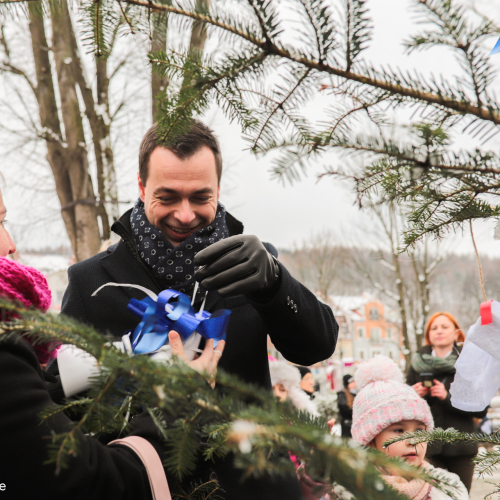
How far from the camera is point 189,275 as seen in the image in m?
1.80

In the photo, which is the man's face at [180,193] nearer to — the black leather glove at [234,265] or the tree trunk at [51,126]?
the black leather glove at [234,265]

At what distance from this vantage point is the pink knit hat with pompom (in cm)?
108

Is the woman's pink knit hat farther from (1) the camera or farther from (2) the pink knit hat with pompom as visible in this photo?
(2) the pink knit hat with pompom

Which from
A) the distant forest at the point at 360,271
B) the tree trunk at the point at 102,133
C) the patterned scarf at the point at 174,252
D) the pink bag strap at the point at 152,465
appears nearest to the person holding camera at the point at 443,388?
the patterned scarf at the point at 174,252

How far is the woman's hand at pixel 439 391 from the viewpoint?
180 inches

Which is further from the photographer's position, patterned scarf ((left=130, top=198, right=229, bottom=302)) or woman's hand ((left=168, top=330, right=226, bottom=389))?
patterned scarf ((left=130, top=198, right=229, bottom=302))

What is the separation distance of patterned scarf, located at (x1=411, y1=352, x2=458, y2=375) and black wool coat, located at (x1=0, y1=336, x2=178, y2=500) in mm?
4358

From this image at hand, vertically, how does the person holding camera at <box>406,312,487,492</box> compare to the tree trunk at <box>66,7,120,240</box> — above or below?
below

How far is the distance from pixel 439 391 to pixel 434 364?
11.2 inches

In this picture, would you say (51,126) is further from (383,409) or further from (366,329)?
(366,329)

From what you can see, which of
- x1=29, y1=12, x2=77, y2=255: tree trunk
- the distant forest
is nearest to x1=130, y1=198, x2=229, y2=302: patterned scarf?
x1=29, y1=12, x2=77, y2=255: tree trunk

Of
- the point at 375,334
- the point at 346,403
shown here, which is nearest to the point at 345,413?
the point at 346,403

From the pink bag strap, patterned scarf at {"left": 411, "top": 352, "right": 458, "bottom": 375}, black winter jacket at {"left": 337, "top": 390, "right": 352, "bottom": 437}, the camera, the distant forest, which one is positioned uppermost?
the distant forest

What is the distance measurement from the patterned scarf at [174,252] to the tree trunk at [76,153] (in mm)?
6215
